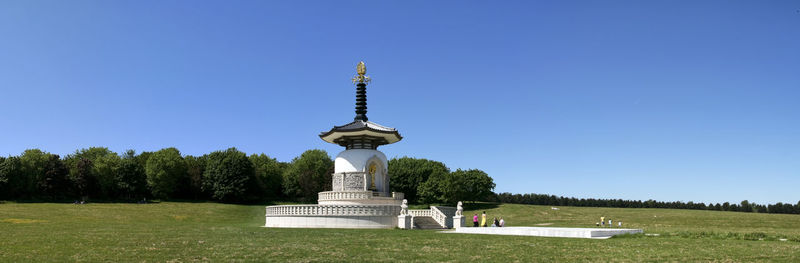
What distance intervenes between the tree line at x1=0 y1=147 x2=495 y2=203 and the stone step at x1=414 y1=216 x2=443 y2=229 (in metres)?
36.0

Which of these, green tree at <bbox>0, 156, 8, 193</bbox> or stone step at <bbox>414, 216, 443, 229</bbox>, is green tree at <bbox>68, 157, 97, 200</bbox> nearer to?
green tree at <bbox>0, 156, 8, 193</bbox>

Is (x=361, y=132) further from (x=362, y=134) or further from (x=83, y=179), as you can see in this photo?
(x=83, y=179)

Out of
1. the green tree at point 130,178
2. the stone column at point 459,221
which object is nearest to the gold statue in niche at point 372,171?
the stone column at point 459,221

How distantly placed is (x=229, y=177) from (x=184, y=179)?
11.2m

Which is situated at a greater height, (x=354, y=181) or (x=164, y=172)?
(x=164, y=172)

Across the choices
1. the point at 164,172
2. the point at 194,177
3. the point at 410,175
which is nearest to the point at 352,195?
the point at 410,175

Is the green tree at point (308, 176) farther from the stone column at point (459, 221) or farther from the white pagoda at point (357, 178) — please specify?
the stone column at point (459, 221)

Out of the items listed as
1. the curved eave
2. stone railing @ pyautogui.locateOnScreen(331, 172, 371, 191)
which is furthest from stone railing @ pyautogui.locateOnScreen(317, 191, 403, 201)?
the curved eave

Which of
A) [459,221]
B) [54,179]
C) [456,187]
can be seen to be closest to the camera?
[459,221]

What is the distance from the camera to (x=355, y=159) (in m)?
47.3

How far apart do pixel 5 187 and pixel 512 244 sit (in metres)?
80.0

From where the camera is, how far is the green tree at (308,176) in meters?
92.8

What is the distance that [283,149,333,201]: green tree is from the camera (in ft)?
304

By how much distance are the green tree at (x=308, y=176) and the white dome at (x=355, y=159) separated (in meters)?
42.2
